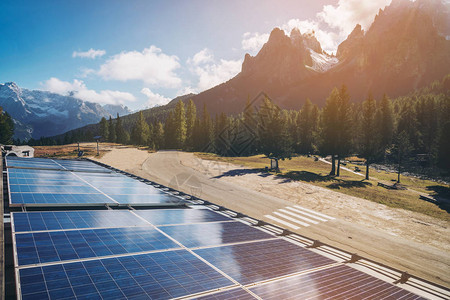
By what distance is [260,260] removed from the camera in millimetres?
7941

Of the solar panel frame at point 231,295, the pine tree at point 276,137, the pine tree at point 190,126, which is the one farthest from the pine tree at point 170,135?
the solar panel frame at point 231,295

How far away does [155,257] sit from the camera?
706 centimetres

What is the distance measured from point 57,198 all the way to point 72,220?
3458 mm

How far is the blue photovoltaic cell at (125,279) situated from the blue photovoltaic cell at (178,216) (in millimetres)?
3543

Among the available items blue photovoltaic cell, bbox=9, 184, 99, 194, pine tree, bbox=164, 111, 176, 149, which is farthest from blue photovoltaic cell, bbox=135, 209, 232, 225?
pine tree, bbox=164, 111, 176, 149

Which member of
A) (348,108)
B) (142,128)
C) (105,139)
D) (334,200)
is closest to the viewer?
(334,200)

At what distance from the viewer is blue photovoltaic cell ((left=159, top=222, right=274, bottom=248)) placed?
8.81m

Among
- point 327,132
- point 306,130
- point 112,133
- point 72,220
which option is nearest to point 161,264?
point 72,220

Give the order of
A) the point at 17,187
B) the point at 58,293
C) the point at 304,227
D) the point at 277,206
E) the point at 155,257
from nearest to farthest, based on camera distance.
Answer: the point at 58,293 → the point at 155,257 → the point at 17,187 → the point at 304,227 → the point at 277,206

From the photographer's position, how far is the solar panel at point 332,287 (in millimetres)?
6238

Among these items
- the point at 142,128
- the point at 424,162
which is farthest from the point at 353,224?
the point at 142,128

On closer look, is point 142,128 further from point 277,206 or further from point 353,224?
point 353,224

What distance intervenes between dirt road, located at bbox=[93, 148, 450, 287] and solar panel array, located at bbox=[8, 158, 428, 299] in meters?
11.0

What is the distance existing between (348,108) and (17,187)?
181 feet
